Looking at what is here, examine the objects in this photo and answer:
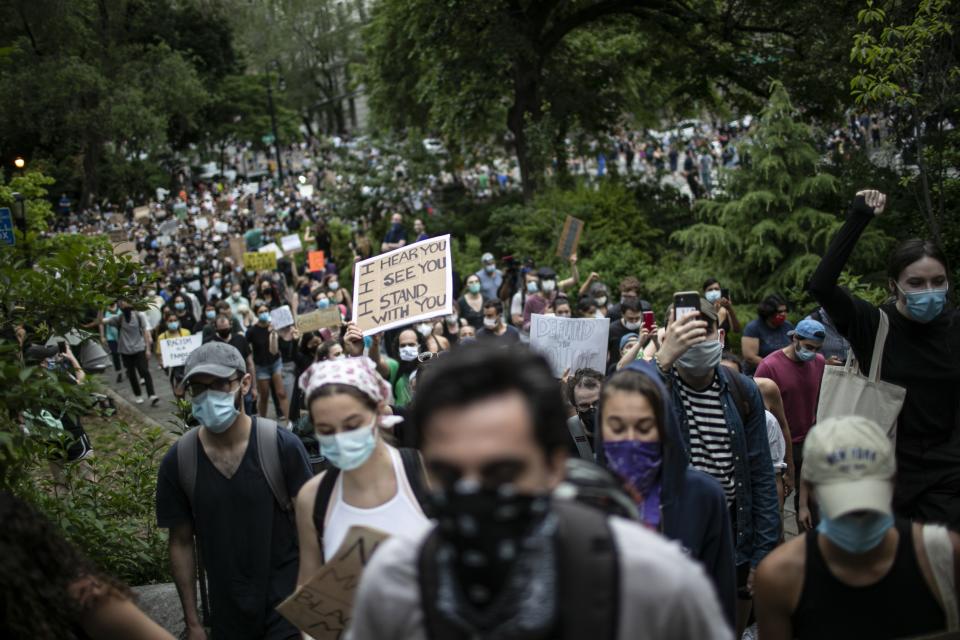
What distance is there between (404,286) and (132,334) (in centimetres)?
967

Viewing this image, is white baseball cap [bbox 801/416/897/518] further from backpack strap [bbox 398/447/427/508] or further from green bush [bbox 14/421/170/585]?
green bush [bbox 14/421/170/585]

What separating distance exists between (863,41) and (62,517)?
7.63 meters

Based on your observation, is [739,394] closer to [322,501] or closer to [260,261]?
[322,501]

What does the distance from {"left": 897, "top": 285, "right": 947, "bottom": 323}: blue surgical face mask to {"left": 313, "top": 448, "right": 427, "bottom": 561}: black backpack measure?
2153 mm

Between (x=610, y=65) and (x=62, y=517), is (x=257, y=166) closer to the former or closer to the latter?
(x=610, y=65)

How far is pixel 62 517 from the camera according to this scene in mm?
6730

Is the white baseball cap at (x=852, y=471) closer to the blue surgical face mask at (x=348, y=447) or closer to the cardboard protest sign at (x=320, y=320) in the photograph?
the blue surgical face mask at (x=348, y=447)

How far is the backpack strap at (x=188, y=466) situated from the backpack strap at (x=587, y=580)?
282 cm

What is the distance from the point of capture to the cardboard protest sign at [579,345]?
8.34m

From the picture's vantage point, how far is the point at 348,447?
3555mm

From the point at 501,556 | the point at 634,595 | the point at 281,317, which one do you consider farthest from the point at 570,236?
the point at 501,556

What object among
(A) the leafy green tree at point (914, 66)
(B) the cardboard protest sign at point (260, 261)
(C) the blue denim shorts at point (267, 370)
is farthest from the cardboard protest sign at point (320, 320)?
(B) the cardboard protest sign at point (260, 261)

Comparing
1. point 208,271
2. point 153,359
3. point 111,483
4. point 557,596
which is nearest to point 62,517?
point 111,483

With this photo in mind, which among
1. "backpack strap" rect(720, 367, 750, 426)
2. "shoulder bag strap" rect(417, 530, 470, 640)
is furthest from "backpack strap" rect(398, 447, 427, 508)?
"shoulder bag strap" rect(417, 530, 470, 640)
